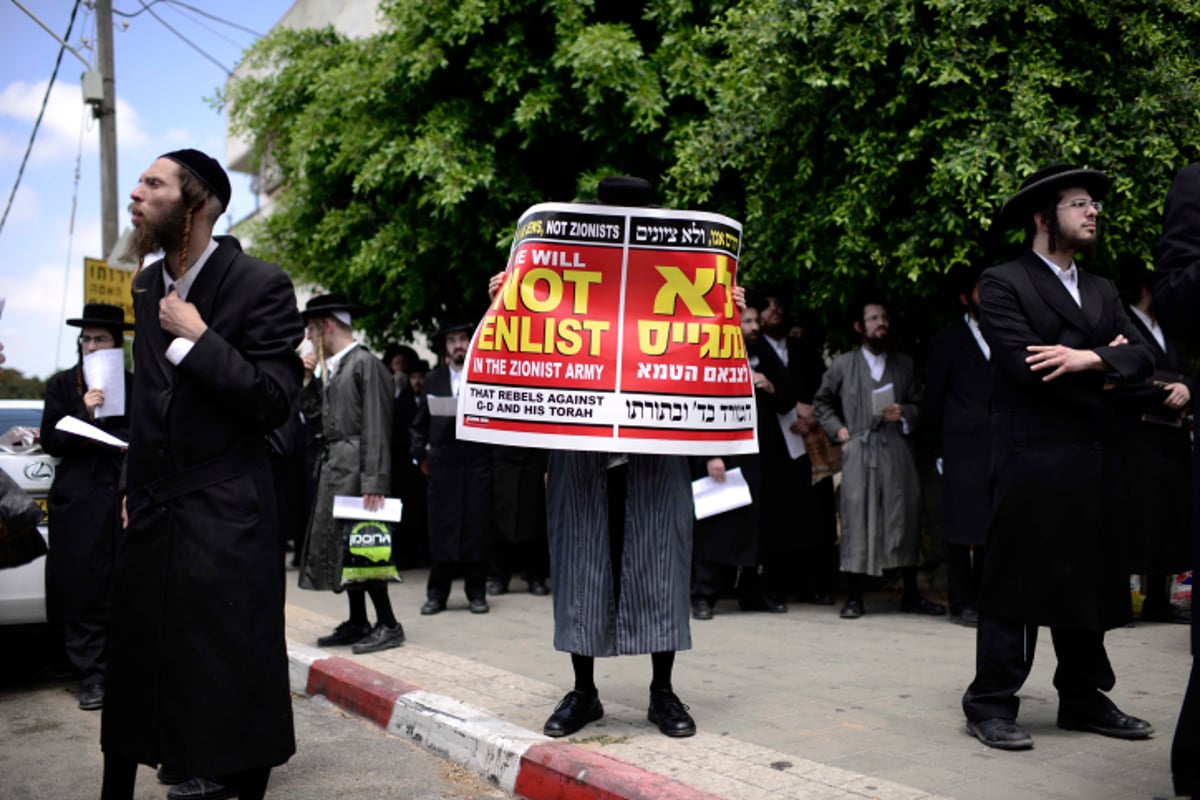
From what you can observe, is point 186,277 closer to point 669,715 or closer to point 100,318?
point 669,715

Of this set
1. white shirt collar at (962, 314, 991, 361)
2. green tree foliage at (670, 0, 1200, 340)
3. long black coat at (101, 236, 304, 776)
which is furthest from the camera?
white shirt collar at (962, 314, 991, 361)

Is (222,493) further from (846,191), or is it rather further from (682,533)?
(846,191)

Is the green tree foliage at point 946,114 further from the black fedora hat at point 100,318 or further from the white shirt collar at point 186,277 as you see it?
the white shirt collar at point 186,277

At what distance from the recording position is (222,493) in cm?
385

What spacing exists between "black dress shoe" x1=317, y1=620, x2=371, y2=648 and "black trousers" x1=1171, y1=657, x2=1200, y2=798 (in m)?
5.01

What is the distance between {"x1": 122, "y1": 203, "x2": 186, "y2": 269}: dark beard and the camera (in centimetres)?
385

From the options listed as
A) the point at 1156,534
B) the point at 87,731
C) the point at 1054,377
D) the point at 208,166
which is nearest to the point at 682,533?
the point at 1054,377

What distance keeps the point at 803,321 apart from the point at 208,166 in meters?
6.73

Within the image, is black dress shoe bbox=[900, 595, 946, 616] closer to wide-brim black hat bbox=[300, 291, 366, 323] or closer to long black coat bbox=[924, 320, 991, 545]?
long black coat bbox=[924, 320, 991, 545]

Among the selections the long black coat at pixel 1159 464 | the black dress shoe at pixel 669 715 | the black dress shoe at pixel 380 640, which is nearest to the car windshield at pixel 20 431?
the black dress shoe at pixel 380 640

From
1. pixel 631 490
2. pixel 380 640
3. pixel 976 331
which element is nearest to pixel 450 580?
pixel 380 640

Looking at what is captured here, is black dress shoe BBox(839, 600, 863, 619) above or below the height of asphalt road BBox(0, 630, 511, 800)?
above

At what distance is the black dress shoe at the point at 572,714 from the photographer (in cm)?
507

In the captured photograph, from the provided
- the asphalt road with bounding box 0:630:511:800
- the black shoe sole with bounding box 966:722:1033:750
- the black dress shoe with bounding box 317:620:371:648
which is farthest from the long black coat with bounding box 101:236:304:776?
the black dress shoe with bounding box 317:620:371:648
